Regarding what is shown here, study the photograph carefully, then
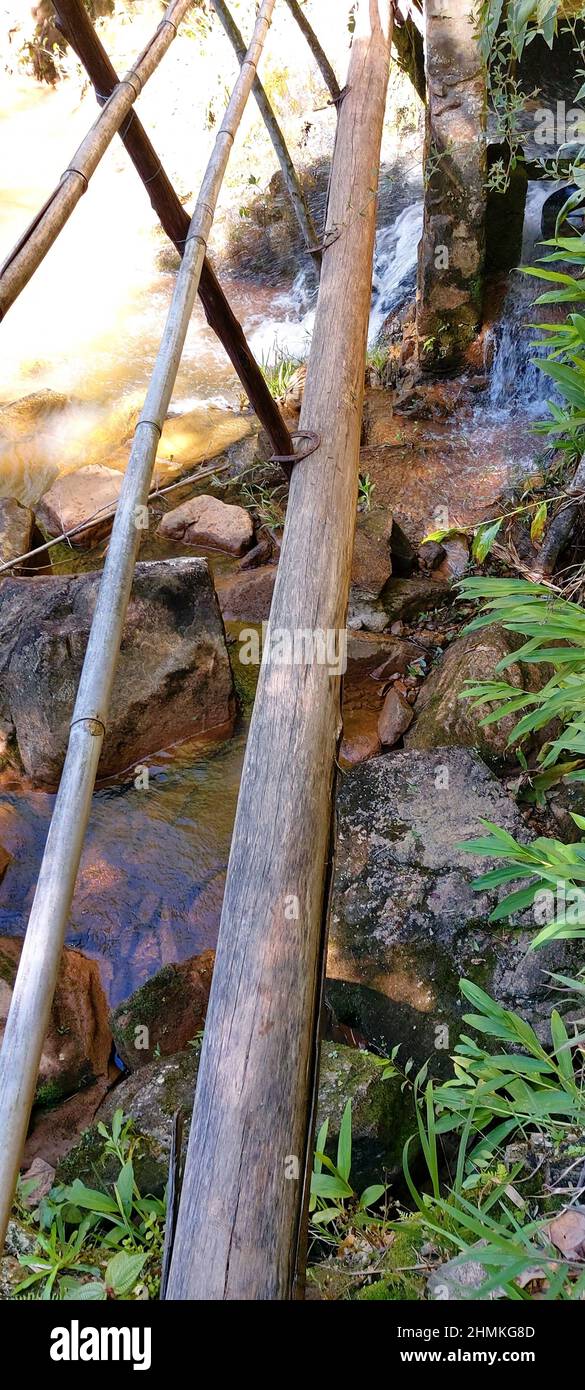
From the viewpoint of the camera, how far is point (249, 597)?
14.5 ft

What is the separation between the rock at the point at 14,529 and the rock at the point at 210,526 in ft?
2.28

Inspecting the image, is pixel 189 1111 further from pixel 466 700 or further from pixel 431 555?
pixel 431 555

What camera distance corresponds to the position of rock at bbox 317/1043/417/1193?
6.79ft

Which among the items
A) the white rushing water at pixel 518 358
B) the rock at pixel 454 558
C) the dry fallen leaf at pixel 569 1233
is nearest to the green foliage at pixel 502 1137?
the dry fallen leaf at pixel 569 1233

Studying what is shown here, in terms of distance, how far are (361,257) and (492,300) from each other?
8.23 feet

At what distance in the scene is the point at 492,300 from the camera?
5434mm

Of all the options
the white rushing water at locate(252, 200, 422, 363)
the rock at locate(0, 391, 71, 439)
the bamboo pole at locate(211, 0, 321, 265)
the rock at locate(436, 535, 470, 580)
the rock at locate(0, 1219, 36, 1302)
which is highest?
the white rushing water at locate(252, 200, 422, 363)

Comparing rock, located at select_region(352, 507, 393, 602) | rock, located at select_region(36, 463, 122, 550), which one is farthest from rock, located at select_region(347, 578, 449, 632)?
rock, located at select_region(36, 463, 122, 550)

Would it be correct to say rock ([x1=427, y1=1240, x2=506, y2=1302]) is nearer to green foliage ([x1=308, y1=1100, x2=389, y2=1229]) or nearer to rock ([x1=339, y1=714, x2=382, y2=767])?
green foliage ([x1=308, y1=1100, x2=389, y2=1229])

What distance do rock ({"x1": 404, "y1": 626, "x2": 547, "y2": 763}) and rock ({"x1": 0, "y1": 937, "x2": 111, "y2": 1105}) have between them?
146 cm

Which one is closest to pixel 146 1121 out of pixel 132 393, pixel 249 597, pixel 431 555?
pixel 249 597

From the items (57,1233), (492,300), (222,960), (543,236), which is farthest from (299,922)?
(543,236)

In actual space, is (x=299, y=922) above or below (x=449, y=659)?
below

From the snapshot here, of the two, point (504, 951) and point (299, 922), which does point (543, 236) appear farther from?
point (299, 922)
